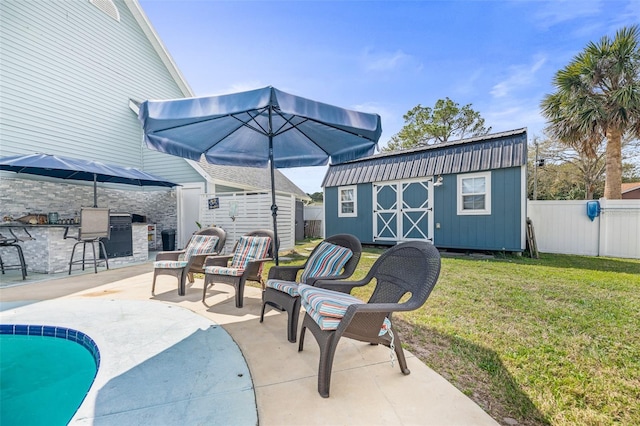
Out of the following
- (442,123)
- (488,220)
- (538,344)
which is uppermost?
(442,123)

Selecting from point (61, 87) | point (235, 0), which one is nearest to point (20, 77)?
point (61, 87)

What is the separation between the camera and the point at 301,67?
22.1 ft

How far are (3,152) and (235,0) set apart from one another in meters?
6.36

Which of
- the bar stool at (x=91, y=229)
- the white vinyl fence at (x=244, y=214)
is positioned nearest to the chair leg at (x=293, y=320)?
the bar stool at (x=91, y=229)

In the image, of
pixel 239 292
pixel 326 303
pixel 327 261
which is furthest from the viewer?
pixel 239 292

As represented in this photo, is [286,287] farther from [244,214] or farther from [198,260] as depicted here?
[244,214]

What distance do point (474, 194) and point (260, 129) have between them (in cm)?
663

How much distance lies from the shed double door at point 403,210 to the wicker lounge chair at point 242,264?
6.01m

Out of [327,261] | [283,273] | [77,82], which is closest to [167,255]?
[283,273]

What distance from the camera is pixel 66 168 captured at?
5.71 meters

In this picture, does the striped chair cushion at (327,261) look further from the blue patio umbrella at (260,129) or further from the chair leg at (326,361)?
the chair leg at (326,361)

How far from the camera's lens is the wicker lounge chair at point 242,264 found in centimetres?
364

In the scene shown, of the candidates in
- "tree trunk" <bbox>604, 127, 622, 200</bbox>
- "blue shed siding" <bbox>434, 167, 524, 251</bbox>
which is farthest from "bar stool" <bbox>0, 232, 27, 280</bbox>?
"tree trunk" <bbox>604, 127, 622, 200</bbox>

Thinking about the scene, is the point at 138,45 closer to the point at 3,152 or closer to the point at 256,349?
the point at 3,152
